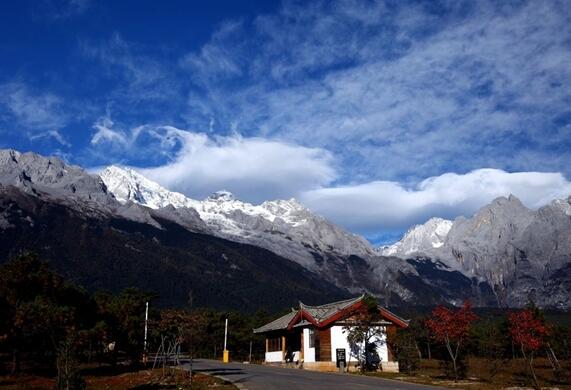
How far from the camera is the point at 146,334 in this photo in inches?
2441

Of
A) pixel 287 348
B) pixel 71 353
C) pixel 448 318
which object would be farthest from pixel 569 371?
pixel 71 353

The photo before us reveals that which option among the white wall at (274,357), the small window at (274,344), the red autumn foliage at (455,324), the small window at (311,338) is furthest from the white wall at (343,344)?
the small window at (274,344)

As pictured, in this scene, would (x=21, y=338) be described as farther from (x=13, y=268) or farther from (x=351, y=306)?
(x=351, y=306)

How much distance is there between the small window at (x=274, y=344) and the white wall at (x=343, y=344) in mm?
12854

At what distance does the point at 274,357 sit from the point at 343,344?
48.7 feet

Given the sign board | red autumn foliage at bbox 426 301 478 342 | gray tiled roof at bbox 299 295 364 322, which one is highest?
gray tiled roof at bbox 299 295 364 322

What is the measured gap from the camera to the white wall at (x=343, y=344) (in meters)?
53.6

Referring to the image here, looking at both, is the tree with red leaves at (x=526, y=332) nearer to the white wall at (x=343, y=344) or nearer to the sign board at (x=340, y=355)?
the white wall at (x=343, y=344)

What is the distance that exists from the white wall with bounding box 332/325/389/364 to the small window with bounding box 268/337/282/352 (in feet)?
42.2

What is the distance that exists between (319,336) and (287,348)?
10.3m

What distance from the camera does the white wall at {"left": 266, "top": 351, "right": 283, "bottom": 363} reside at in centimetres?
6494

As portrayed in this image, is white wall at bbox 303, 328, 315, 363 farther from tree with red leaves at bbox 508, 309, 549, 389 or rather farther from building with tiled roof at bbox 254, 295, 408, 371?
tree with red leaves at bbox 508, 309, 549, 389

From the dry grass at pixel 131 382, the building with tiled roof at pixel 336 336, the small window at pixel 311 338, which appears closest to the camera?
the dry grass at pixel 131 382

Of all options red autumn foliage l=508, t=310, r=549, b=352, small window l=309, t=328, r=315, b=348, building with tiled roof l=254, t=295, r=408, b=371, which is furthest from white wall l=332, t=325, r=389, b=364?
red autumn foliage l=508, t=310, r=549, b=352
